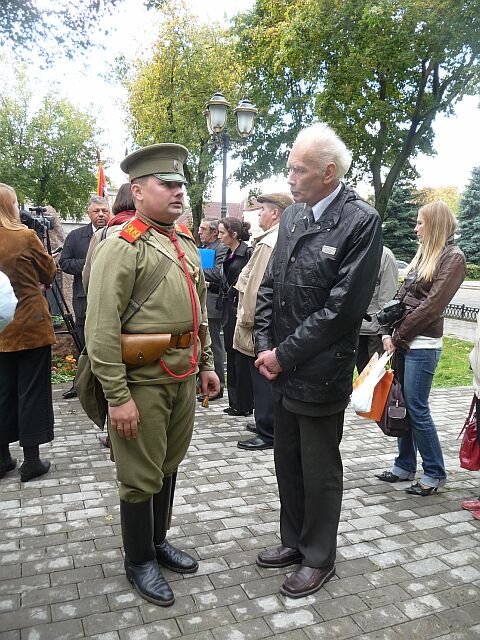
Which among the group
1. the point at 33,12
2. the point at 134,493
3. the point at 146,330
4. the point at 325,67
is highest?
the point at 325,67

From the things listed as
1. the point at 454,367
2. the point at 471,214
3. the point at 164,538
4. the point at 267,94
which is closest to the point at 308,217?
the point at 164,538

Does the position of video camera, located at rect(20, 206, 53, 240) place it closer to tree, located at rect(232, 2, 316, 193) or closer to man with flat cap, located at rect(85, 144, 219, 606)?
man with flat cap, located at rect(85, 144, 219, 606)

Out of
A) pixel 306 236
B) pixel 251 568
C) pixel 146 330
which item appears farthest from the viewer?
pixel 251 568

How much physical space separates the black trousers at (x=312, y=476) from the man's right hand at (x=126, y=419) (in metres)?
0.84

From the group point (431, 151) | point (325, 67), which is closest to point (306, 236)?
point (325, 67)

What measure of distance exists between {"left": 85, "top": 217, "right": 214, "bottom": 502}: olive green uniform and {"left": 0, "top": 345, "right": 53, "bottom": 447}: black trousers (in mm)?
1720

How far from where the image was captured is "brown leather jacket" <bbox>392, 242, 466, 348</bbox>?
383cm

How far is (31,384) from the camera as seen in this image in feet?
13.8

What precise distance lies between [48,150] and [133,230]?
36.0 meters

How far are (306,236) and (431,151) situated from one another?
20.6 meters

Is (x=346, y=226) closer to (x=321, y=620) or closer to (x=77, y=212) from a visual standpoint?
(x=321, y=620)

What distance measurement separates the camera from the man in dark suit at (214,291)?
6.39m

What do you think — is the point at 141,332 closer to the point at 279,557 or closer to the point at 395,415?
the point at 279,557

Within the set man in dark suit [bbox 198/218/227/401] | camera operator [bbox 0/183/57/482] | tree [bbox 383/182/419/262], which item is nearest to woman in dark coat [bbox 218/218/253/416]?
man in dark suit [bbox 198/218/227/401]
